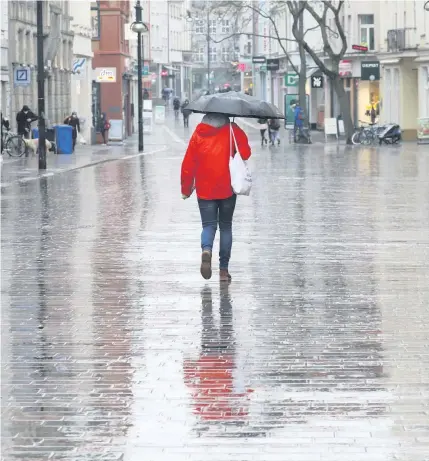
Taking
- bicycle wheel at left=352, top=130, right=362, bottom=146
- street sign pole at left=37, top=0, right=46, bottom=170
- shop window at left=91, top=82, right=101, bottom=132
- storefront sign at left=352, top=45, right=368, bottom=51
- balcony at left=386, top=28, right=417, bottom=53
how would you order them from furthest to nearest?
storefront sign at left=352, top=45, right=368, bottom=51
shop window at left=91, top=82, right=101, bottom=132
balcony at left=386, top=28, right=417, bottom=53
bicycle wheel at left=352, top=130, right=362, bottom=146
street sign pole at left=37, top=0, right=46, bottom=170

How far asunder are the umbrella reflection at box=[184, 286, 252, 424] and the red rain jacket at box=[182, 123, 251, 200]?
2.28 m

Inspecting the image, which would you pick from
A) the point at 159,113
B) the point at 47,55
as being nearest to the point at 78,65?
the point at 47,55

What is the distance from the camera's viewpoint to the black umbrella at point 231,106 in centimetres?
1310

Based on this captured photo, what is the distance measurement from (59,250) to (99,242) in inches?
37.5

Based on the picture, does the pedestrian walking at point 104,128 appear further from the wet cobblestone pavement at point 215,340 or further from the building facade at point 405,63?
the wet cobblestone pavement at point 215,340

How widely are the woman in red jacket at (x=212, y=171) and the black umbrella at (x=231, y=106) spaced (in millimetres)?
115

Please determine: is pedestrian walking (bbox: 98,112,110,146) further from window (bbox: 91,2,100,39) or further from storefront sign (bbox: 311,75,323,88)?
storefront sign (bbox: 311,75,323,88)

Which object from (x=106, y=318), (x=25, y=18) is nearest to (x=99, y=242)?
(x=106, y=318)

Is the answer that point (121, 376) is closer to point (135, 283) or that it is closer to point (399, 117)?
point (135, 283)

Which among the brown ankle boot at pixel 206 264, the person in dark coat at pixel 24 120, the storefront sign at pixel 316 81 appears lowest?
the brown ankle boot at pixel 206 264

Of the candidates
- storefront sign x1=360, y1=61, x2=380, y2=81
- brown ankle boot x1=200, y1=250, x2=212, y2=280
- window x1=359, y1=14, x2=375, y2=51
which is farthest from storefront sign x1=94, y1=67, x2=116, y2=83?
brown ankle boot x1=200, y1=250, x2=212, y2=280

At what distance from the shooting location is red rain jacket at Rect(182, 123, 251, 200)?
13117mm

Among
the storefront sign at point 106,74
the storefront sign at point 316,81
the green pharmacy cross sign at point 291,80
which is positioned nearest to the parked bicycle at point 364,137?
the storefront sign at point 316,81

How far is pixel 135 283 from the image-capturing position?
42.8 ft
